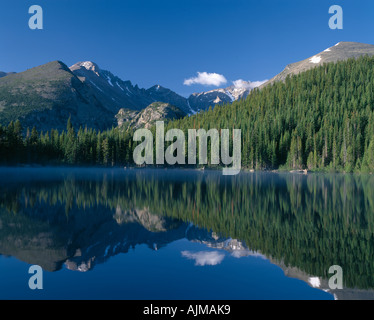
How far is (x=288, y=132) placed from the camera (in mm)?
139375

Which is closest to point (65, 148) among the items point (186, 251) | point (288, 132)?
point (288, 132)

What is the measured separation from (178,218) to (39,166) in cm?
14378

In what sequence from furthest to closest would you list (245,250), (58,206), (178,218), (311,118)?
(311,118), (58,206), (178,218), (245,250)

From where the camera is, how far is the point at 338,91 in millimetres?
164375

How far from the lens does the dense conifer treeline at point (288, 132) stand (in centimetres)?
12119

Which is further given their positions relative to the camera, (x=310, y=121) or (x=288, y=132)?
(x=310, y=121)

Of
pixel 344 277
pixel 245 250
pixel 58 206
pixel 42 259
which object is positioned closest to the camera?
pixel 344 277

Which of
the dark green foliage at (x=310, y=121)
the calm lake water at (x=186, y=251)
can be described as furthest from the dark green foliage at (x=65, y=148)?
the calm lake water at (x=186, y=251)

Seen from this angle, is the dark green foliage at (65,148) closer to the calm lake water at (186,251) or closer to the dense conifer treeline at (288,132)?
the dense conifer treeline at (288,132)

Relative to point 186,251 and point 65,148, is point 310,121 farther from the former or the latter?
point 186,251

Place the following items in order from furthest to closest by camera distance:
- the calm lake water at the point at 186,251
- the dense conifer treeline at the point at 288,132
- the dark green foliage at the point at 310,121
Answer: the dense conifer treeline at the point at 288,132 < the dark green foliage at the point at 310,121 < the calm lake water at the point at 186,251

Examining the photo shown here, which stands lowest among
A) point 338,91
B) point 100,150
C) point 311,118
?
point 100,150

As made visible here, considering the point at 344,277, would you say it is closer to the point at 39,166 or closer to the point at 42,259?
the point at 42,259
